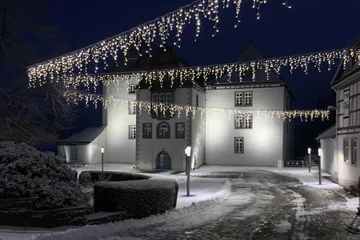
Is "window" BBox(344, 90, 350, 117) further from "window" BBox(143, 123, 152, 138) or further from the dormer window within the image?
"window" BBox(143, 123, 152, 138)

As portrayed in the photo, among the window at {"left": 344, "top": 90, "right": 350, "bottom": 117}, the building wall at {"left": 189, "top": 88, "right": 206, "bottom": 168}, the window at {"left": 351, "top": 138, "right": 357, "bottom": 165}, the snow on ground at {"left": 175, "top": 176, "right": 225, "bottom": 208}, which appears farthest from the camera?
the building wall at {"left": 189, "top": 88, "right": 206, "bottom": 168}

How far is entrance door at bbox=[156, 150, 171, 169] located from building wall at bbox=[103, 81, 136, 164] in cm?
535

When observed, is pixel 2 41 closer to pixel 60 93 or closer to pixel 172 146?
pixel 60 93

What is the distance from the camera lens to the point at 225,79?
121ft

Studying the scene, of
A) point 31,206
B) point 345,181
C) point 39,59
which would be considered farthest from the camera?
point 345,181

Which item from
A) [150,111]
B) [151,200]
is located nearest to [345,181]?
[151,200]

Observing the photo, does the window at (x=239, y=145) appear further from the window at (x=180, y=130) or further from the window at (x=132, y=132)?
the window at (x=132, y=132)

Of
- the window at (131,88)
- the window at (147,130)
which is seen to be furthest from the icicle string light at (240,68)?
the window at (147,130)

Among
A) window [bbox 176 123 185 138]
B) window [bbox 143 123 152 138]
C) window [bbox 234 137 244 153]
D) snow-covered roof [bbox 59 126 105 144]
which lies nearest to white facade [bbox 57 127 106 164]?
snow-covered roof [bbox 59 126 105 144]

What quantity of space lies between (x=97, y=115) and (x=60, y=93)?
3627cm

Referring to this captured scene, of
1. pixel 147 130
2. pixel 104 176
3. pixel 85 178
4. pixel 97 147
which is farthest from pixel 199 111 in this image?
pixel 85 178

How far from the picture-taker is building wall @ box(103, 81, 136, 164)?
38188mm

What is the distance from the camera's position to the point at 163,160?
33.5m

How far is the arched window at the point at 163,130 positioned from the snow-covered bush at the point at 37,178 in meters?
21.1
